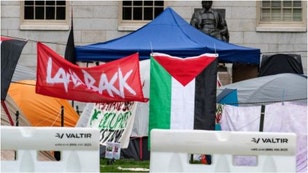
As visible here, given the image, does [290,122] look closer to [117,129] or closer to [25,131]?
[117,129]

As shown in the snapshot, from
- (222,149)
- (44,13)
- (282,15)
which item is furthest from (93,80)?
(282,15)

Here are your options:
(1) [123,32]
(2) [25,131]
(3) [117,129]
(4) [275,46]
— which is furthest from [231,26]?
(2) [25,131]

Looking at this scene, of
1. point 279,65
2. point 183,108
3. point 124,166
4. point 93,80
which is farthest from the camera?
point 279,65

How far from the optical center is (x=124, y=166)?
15570 millimetres

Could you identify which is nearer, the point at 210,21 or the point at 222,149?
the point at 222,149

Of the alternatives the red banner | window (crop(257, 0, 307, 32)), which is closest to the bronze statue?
window (crop(257, 0, 307, 32))

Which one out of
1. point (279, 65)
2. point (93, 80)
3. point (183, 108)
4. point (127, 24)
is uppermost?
point (127, 24)

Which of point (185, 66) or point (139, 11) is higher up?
point (139, 11)

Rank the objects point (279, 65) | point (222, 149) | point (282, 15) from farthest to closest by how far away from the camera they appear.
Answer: point (282, 15) → point (279, 65) → point (222, 149)

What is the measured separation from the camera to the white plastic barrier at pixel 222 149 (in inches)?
330

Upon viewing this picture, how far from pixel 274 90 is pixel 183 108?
3385 millimetres

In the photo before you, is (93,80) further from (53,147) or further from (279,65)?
(279,65)

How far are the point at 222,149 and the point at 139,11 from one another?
18.4 m

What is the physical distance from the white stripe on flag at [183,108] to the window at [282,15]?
13854 millimetres
